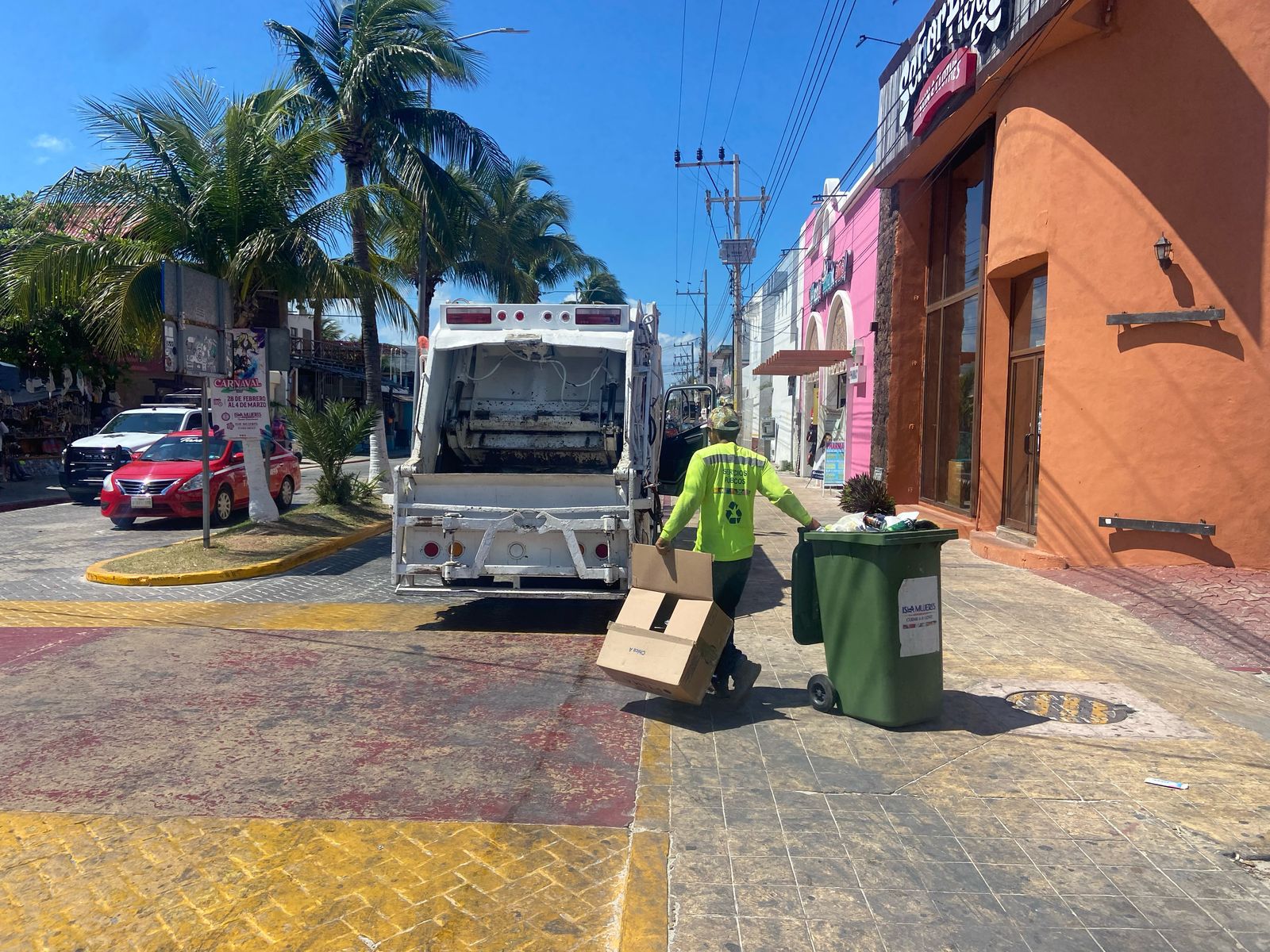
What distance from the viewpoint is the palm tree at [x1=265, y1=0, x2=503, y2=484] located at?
15523 mm

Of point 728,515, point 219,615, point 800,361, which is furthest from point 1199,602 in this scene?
point 800,361

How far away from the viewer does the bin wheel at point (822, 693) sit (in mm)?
5418

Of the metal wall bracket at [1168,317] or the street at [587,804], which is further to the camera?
the metal wall bracket at [1168,317]

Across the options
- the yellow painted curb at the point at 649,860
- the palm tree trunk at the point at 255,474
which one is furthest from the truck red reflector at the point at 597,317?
the palm tree trunk at the point at 255,474

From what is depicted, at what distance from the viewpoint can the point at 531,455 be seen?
9336 mm

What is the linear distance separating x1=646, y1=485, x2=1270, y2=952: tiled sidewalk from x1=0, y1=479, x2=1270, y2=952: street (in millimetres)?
16

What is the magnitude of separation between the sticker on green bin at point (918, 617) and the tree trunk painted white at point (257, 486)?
992 cm

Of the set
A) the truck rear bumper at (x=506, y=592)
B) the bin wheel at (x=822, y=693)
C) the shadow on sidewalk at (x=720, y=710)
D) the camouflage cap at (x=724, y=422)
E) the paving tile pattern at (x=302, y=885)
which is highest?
the camouflage cap at (x=724, y=422)

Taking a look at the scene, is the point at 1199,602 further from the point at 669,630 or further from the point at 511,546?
the point at 511,546

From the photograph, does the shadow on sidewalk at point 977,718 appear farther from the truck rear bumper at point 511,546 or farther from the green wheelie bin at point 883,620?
the truck rear bumper at point 511,546

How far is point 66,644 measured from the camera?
7.15m

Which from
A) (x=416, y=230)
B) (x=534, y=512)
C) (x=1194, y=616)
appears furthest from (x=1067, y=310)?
(x=416, y=230)

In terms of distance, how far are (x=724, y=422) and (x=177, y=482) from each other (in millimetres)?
10476

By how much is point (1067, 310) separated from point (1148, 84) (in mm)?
2355
